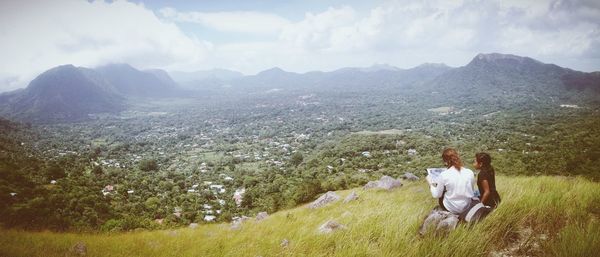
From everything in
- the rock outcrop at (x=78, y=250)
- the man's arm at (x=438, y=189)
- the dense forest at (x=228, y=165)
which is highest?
the man's arm at (x=438, y=189)

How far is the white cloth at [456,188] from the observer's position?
4422 mm

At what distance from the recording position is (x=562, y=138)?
63.1 m

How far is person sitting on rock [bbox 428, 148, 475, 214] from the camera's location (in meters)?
4.43

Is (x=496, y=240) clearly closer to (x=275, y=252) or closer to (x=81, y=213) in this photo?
(x=275, y=252)

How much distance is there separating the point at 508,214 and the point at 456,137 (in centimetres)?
8701

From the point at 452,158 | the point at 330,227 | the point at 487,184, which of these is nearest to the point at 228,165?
the point at 330,227

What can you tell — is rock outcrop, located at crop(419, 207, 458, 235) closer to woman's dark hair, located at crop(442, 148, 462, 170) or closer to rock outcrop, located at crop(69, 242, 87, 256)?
woman's dark hair, located at crop(442, 148, 462, 170)

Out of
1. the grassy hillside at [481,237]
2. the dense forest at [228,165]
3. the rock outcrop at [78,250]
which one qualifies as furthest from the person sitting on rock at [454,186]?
the dense forest at [228,165]

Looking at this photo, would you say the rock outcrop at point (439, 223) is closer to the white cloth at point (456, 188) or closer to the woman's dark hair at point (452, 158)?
the white cloth at point (456, 188)

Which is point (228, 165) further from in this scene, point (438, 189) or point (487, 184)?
point (487, 184)

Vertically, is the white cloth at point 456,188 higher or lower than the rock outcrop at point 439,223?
higher

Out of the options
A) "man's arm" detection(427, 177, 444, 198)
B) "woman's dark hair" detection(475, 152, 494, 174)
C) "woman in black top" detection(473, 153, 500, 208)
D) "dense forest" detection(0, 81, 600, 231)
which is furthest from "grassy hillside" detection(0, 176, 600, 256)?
"dense forest" detection(0, 81, 600, 231)

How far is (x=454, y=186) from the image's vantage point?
14.7 feet

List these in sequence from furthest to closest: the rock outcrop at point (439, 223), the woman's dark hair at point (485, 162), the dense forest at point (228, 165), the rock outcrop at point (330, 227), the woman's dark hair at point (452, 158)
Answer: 1. the dense forest at point (228, 165)
2. the woman's dark hair at point (485, 162)
3. the woman's dark hair at point (452, 158)
4. the rock outcrop at point (330, 227)
5. the rock outcrop at point (439, 223)
